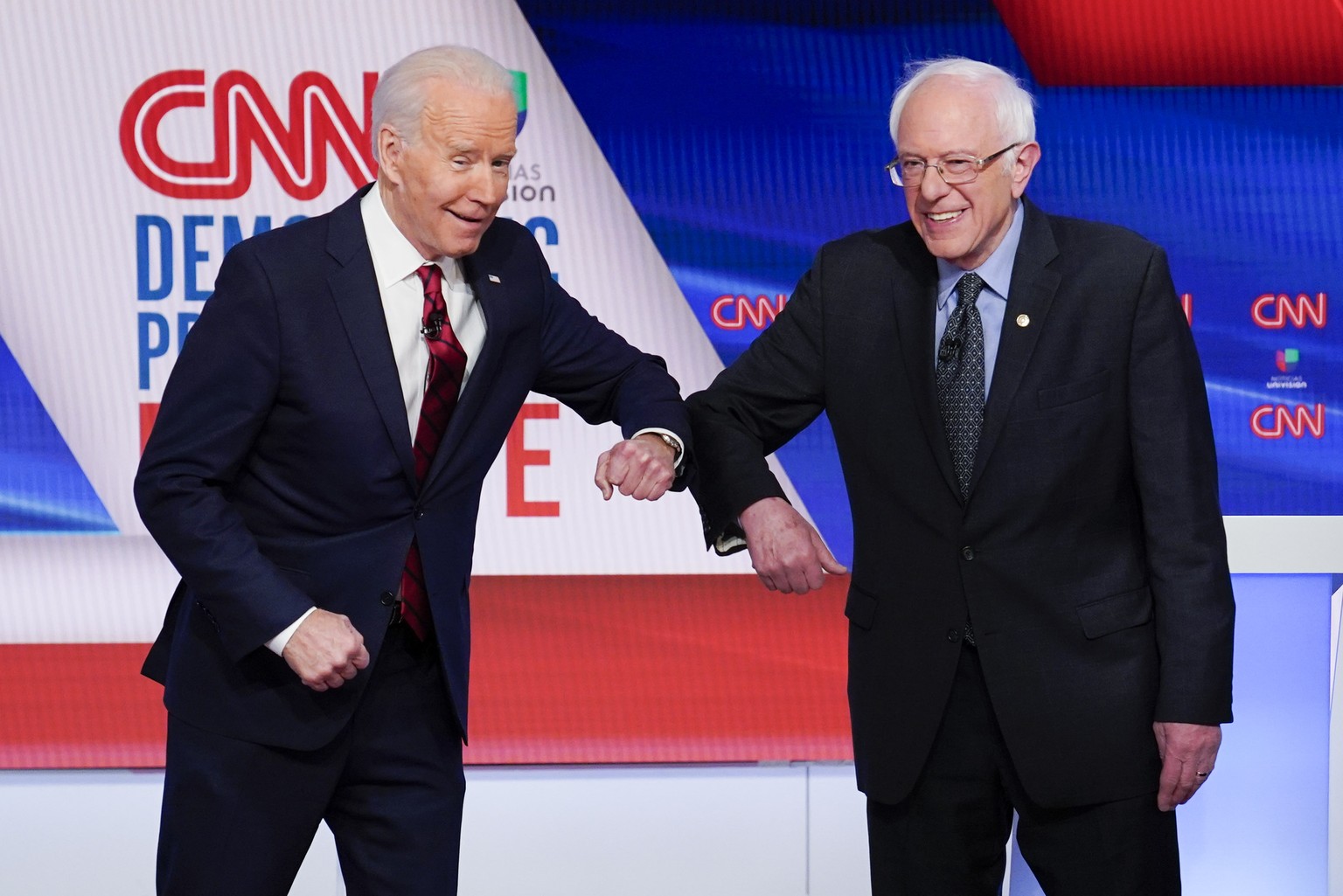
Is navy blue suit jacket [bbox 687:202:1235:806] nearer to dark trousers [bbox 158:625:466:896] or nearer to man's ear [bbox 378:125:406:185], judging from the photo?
dark trousers [bbox 158:625:466:896]

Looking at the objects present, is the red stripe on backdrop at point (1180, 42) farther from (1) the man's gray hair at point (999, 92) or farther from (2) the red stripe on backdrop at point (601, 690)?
(1) the man's gray hair at point (999, 92)

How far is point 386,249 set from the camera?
1.93 m

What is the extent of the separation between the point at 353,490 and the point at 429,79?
21.1 inches

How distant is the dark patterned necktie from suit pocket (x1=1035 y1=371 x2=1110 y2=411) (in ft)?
0.26

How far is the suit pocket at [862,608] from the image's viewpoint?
2.00 meters

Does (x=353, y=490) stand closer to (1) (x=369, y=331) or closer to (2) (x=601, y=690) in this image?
(1) (x=369, y=331)

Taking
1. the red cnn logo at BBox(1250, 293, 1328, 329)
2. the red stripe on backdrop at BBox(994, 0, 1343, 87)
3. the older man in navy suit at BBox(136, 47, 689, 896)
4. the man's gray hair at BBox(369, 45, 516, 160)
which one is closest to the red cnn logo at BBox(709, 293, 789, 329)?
the red stripe on backdrop at BBox(994, 0, 1343, 87)

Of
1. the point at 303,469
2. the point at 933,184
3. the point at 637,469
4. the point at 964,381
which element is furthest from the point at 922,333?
the point at 303,469

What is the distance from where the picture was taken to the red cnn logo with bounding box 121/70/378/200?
A: 3.47 m

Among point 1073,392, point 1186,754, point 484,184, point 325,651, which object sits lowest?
point 1186,754

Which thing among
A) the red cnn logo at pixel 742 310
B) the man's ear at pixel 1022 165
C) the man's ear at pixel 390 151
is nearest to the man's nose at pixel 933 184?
the man's ear at pixel 1022 165

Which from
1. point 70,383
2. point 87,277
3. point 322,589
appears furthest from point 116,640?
point 322,589

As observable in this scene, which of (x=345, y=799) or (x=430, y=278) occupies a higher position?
(x=430, y=278)

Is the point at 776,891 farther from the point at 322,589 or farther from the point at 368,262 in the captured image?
the point at 368,262
